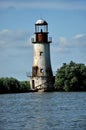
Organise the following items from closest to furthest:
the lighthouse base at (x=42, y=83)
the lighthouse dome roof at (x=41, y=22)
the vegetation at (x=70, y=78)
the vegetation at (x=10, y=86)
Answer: the vegetation at (x=10, y=86), the vegetation at (x=70, y=78), the lighthouse base at (x=42, y=83), the lighthouse dome roof at (x=41, y=22)

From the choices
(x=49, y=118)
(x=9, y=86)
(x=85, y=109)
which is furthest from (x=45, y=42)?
(x=49, y=118)

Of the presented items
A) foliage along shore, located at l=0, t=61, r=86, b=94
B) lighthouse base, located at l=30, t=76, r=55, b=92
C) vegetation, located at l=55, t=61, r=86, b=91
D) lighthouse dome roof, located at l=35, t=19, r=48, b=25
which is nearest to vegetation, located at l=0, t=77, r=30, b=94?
foliage along shore, located at l=0, t=61, r=86, b=94

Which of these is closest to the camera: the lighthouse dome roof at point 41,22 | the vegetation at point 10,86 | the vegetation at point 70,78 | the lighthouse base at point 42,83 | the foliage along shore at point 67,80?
the vegetation at point 10,86

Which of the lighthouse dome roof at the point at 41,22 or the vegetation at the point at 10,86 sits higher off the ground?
the lighthouse dome roof at the point at 41,22

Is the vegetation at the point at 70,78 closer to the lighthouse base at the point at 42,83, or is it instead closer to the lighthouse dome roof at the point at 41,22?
the lighthouse base at the point at 42,83

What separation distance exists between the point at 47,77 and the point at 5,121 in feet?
190

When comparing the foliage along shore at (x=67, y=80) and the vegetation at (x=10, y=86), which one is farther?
the foliage along shore at (x=67, y=80)

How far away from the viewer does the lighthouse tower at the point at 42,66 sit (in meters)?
96.7

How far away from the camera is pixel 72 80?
9356 cm

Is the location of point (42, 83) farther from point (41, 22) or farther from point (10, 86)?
point (41, 22)

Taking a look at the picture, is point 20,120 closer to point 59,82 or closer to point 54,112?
point 54,112

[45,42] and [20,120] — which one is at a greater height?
[45,42]

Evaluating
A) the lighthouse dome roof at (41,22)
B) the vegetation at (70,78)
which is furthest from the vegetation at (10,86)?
the lighthouse dome roof at (41,22)

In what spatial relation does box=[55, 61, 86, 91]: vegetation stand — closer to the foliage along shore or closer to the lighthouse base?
the foliage along shore
